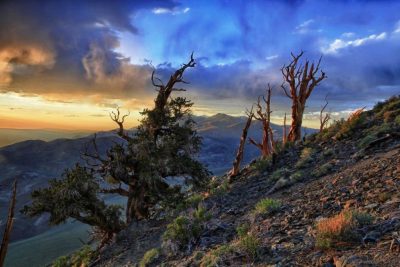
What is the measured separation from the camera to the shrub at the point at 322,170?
1561cm

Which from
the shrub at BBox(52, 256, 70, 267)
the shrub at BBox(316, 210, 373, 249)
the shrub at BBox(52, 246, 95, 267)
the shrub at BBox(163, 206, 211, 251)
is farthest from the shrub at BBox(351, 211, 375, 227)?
the shrub at BBox(52, 256, 70, 267)

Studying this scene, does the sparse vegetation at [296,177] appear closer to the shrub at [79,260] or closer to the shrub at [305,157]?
the shrub at [305,157]

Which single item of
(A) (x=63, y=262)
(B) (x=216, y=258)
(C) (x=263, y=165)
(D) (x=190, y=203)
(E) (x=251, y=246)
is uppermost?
(C) (x=263, y=165)

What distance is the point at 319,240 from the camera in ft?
27.1

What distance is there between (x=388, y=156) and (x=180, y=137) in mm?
10054

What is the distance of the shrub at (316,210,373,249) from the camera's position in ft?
26.7

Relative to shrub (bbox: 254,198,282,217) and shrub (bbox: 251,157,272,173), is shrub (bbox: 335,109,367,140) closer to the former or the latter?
shrub (bbox: 251,157,272,173)

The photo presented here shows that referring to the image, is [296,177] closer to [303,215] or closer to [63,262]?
[303,215]

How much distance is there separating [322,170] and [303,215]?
534 centimetres

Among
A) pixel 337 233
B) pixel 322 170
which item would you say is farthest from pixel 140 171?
pixel 337 233

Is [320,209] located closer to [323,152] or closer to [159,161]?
[323,152]

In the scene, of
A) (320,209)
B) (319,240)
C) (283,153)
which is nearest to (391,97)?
(283,153)

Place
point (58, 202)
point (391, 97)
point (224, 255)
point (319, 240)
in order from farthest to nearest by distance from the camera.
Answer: point (391, 97) < point (58, 202) < point (224, 255) < point (319, 240)

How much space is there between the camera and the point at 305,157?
1925 centimetres
